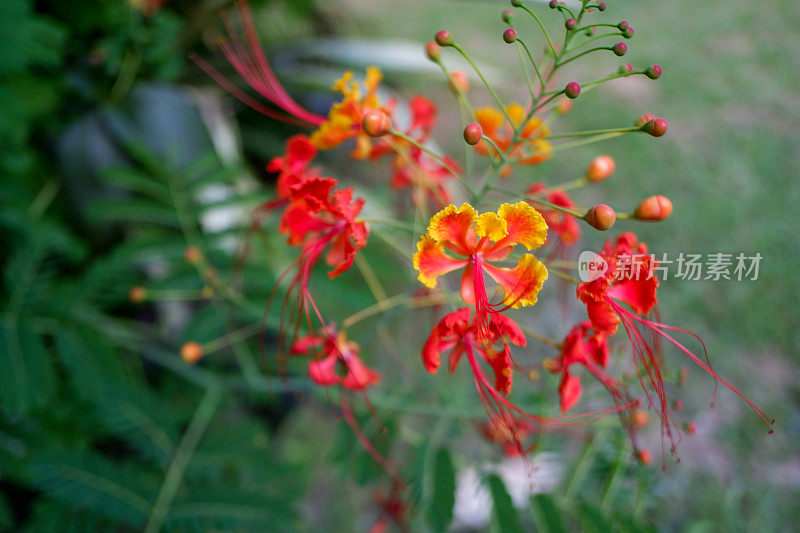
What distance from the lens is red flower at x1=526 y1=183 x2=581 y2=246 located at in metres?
1.04

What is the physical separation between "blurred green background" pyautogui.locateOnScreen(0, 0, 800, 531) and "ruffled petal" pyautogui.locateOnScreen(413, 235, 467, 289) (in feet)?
1.77

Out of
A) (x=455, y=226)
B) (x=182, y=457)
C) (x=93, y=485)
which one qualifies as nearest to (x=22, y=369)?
(x=93, y=485)

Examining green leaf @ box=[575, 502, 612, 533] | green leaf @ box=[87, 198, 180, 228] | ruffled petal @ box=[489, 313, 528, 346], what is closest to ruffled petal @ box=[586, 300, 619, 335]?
ruffled petal @ box=[489, 313, 528, 346]

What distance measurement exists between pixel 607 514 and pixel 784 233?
2394 millimetres

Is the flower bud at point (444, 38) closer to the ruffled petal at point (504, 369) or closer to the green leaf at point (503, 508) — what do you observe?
the ruffled petal at point (504, 369)

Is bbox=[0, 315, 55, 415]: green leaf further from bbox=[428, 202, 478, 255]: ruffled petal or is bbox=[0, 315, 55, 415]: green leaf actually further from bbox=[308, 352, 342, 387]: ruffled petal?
bbox=[428, 202, 478, 255]: ruffled petal

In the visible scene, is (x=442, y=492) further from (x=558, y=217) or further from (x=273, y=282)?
(x=273, y=282)

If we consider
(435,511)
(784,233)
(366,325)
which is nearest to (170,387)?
(366,325)

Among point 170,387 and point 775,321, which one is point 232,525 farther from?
point 775,321

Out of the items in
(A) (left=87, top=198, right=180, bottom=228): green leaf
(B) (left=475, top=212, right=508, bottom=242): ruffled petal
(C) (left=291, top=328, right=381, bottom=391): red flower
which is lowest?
(C) (left=291, top=328, right=381, bottom=391): red flower

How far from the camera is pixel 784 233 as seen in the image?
283 centimetres

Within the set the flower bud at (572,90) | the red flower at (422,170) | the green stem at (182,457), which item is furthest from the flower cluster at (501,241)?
the green stem at (182,457)

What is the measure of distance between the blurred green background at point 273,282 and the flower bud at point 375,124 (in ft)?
2.22

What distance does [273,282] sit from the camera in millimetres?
1501
